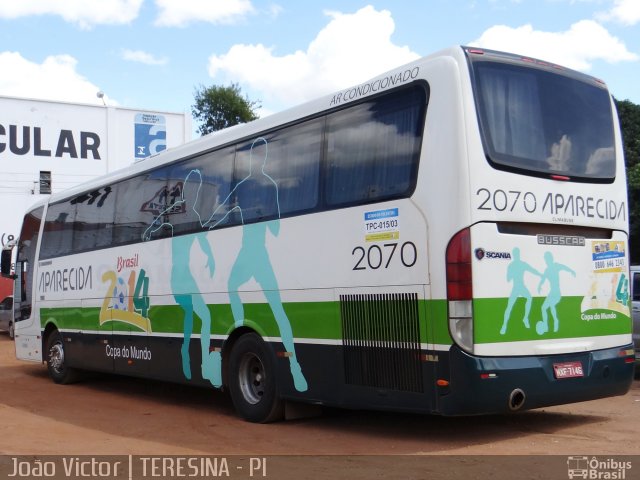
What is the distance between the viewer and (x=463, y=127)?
24.4 feet

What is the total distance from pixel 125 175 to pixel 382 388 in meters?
6.65

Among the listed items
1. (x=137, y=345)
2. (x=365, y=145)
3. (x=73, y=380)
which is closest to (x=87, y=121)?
(x=73, y=380)

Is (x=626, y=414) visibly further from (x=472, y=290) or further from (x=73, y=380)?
(x=73, y=380)

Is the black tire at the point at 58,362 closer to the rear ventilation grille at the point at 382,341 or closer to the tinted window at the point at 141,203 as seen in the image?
the tinted window at the point at 141,203

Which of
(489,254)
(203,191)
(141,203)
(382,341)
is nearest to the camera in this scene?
(489,254)

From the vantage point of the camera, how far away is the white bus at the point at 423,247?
24.4ft

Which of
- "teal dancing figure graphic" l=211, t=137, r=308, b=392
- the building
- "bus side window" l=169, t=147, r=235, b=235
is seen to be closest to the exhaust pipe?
"teal dancing figure graphic" l=211, t=137, r=308, b=392

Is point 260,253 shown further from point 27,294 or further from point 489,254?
point 27,294

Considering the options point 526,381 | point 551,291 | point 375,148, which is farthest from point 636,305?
point 375,148

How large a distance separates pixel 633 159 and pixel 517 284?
78.6 feet

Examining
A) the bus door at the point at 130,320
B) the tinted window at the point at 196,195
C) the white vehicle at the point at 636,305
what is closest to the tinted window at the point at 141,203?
the tinted window at the point at 196,195

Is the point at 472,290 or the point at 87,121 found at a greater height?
the point at 87,121

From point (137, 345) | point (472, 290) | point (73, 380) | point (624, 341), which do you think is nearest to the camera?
point (472, 290)

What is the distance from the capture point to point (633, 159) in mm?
29422
